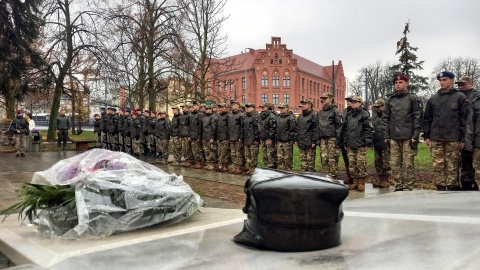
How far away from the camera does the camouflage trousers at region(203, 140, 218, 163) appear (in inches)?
492

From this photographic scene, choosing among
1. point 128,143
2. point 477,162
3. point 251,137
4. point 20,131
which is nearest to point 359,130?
point 477,162

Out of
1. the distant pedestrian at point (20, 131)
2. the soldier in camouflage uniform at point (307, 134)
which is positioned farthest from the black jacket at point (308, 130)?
the distant pedestrian at point (20, 131)

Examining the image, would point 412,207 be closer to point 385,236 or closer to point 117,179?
point 385,236

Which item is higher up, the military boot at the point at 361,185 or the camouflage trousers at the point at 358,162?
the camouflage trousers at the point at 358,162

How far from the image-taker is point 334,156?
29.5 ft

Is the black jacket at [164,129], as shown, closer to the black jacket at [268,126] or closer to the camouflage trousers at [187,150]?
the camouflage trousers at [187,150]

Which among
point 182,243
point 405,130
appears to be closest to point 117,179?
point 182,243

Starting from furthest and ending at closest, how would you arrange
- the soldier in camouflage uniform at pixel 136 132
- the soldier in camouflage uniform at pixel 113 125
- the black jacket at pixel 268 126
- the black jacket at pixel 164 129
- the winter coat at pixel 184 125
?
the soldier in camouflage uniform at pixel 113 125, the soldier in camouflage uniform at pixel 136 132, the black jacket at pixel 164 129, the winter coat at pixel 184 125, the black jacket at pixel 268 126

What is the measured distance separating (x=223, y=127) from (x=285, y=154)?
2.18 metres

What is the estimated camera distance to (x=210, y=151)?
1252cm

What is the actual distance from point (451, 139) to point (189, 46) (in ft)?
64.5

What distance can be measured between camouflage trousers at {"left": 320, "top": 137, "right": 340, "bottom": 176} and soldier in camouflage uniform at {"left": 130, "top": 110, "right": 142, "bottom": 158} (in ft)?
30.4

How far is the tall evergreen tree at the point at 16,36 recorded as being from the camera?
18.4 metres

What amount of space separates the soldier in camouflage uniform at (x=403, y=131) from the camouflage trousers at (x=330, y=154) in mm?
1429
